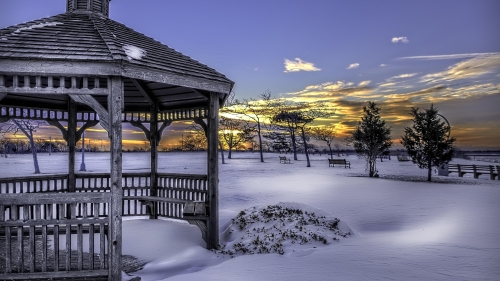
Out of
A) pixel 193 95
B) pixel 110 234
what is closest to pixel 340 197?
pixel 193 95

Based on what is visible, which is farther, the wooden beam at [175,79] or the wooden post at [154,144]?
the wooden post at [154,144]

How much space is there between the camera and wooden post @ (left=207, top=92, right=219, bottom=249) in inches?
302

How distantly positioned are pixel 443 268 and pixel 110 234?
564 cm

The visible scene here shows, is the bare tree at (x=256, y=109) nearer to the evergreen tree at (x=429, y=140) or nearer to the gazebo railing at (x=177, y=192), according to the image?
the evergreen tree at (x=429, y=140)

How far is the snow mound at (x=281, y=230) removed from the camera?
25.2 feet

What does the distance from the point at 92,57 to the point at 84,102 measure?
759 millimetres

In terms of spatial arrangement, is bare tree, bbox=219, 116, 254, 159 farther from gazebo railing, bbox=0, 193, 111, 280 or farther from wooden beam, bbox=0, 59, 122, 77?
gazebo railing, bbox=0, 193, 111, 280

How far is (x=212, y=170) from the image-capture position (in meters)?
7.80

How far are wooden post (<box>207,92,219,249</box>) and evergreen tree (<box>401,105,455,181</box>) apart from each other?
19.7 m

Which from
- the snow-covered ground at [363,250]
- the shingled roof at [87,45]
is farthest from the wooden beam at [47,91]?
the snow-covered ground at [363,250]

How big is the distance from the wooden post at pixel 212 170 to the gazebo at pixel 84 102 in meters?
0.02

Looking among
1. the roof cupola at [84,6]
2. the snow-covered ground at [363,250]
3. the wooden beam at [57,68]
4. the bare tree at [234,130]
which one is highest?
the roof cupola at [84,6]

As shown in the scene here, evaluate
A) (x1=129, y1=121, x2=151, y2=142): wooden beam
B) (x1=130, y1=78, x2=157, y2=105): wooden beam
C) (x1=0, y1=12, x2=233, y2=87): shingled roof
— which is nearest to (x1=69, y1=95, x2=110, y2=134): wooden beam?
(x1=0, y1=12, x2=233, y2=87): shingled roof

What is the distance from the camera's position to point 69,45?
579cm
